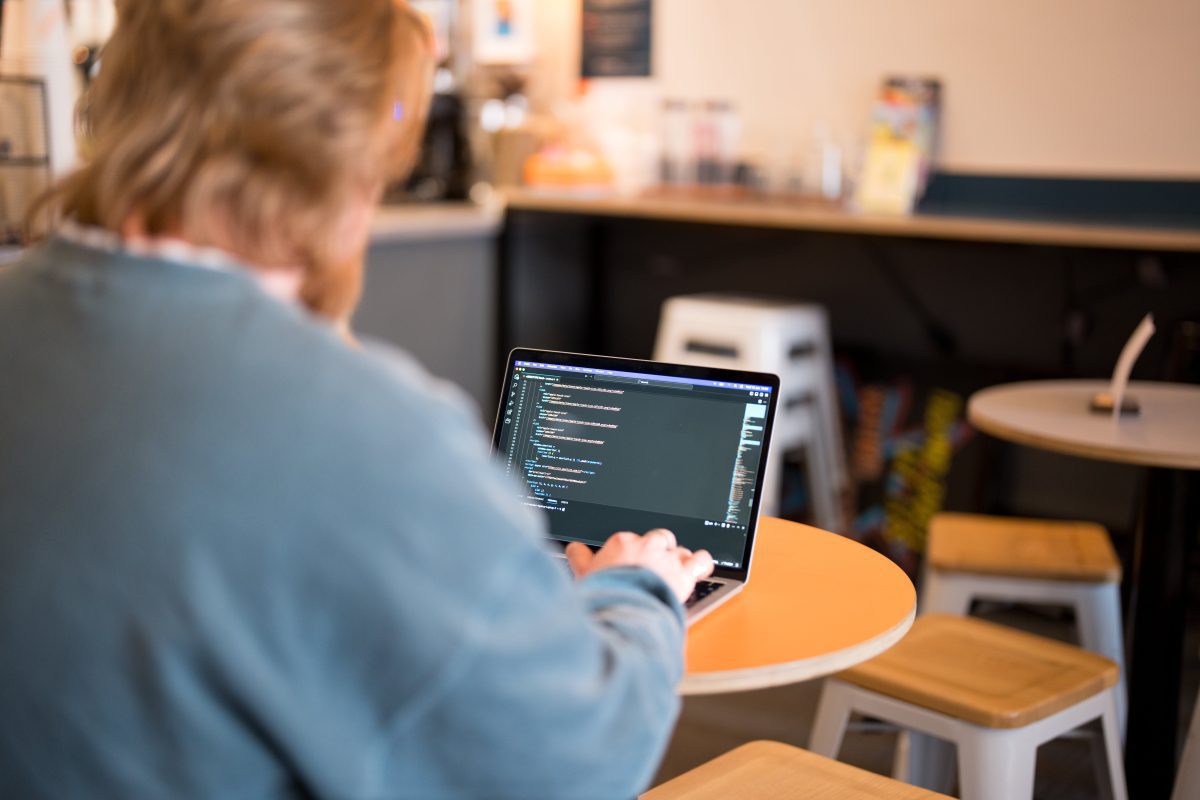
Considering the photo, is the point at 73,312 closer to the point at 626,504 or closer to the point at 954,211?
the point at 626,504

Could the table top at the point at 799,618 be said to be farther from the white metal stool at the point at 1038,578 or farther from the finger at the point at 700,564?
the white metal stool at the point at 1038,578

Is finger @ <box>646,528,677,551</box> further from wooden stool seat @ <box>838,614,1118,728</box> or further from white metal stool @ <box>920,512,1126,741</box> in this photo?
white metal stool @ <box>920,512,1126,741</box>

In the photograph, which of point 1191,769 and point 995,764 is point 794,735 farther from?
point 995,764

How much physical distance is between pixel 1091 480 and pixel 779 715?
148 cm

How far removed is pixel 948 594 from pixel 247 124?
188cm

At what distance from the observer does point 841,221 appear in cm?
360

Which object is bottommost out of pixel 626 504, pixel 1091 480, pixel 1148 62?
pixel 1091 480

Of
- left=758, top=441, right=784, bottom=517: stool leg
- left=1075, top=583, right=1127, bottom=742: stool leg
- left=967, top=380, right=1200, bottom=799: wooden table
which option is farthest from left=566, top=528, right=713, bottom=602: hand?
left=758, top=441, right=784, bottom=517: stool leg

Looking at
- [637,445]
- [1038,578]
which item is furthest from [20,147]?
[1038,578]

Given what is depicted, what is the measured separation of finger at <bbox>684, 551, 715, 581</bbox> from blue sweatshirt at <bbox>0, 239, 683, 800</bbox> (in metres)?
0.45

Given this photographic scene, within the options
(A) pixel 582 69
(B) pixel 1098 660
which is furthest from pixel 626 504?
(A) pixel 582 69

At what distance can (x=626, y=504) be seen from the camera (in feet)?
4.77

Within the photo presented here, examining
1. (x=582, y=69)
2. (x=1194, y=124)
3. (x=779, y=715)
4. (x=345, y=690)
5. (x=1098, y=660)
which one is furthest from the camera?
(x=582, y=69)

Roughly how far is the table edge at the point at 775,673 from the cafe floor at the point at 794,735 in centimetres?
139
